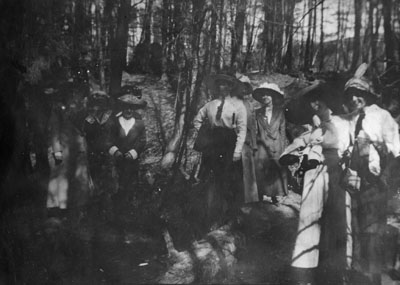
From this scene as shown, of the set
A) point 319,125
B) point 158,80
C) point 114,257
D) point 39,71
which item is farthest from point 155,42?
point 114,257

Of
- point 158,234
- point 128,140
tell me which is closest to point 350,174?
point 158,234

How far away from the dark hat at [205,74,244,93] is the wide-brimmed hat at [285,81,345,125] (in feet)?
0.94

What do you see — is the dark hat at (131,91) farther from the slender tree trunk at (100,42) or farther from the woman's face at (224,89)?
the woman's face at (224,89)

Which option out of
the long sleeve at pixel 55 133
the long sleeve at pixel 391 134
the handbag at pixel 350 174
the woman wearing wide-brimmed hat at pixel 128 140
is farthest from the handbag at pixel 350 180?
the long sleeve at pixel 55 133

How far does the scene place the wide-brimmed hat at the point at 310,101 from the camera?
242cm

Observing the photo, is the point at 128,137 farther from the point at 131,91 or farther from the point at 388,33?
the point at 388,33

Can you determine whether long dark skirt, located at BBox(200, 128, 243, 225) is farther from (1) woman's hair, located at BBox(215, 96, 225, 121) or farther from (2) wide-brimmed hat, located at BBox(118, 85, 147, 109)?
(2) wide-brimmed hat, located at BBox(118, 85, 147, 109)

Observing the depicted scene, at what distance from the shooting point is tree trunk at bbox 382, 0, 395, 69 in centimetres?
240

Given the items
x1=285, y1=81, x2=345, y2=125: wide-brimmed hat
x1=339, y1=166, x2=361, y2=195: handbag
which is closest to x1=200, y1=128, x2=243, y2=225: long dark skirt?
x1=285, y1=81, x2=345, y2=125: wide-brimmed hat

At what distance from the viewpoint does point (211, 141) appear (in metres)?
2.52

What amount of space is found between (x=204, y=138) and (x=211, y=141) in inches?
1.7

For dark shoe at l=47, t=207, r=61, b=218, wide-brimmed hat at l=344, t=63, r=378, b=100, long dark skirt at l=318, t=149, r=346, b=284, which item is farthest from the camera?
dark shoe at l=47, t=207, r=61, b=218

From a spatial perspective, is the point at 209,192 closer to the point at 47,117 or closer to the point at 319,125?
the point at 319,125

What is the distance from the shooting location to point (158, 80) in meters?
2.58
